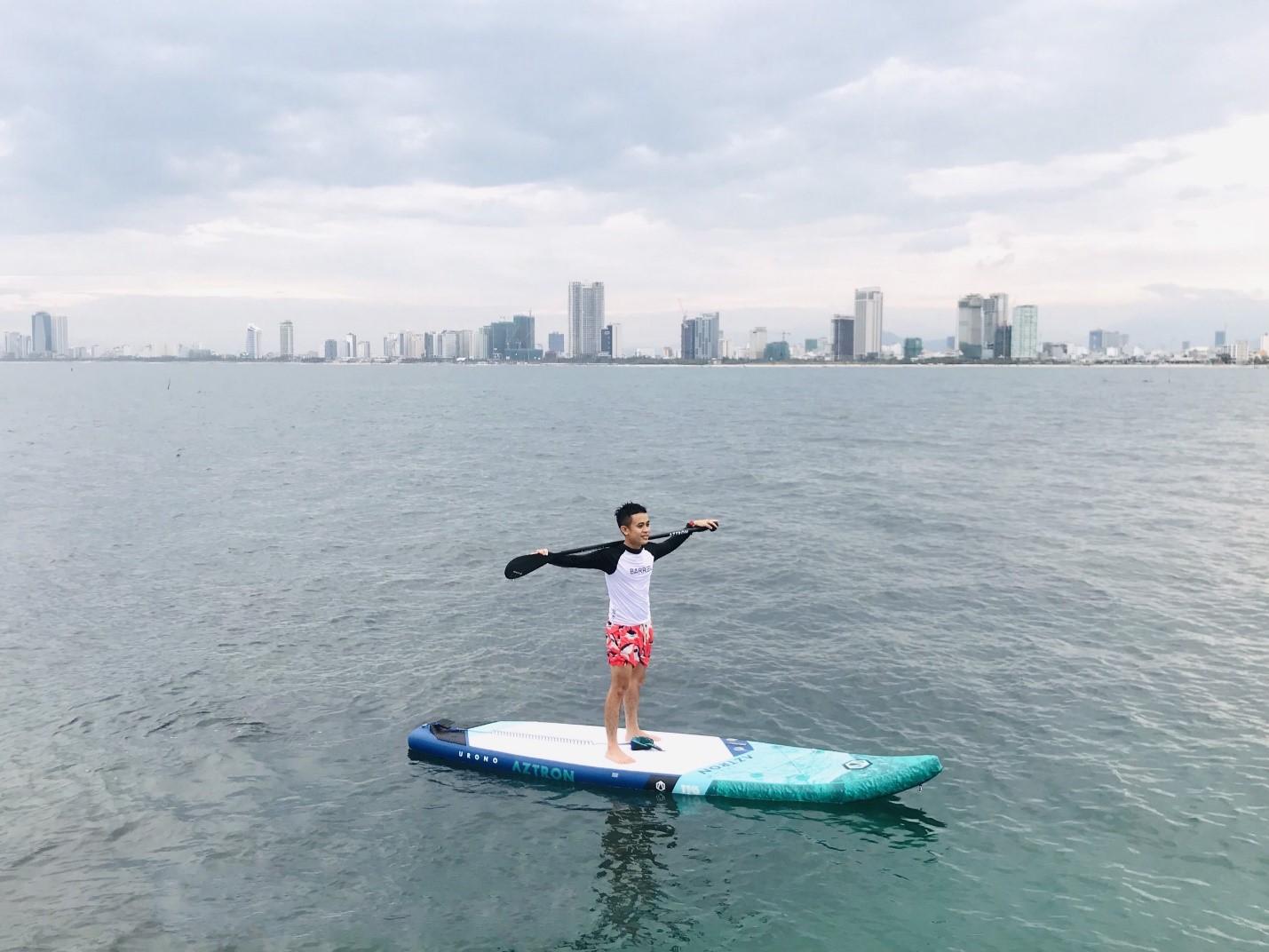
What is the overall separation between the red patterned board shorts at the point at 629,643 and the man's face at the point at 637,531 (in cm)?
132

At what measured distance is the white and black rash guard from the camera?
46.1ft

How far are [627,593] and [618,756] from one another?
2749 mm

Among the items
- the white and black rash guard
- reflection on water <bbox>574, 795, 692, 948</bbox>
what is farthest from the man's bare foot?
the white and black rash guard

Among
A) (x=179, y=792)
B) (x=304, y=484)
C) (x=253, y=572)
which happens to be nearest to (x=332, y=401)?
(x=304, y=484)

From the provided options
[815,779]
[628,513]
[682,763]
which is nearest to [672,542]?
[628,513]

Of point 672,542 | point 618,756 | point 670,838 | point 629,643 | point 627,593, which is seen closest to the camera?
point 670,838

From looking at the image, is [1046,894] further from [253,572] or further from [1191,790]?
[253,572]

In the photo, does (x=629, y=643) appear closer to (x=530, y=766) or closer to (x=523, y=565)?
(x=523, y=565)

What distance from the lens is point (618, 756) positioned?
14977mm

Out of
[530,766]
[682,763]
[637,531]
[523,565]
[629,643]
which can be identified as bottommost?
[530,766]

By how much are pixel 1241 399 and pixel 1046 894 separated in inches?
6324

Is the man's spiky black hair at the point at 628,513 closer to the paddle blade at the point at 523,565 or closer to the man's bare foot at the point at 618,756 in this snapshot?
the paddle blade at the point at 523,565

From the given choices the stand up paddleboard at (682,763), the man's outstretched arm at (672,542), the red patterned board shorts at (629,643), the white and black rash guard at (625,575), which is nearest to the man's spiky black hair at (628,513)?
the white and black rash guard at (625,575)

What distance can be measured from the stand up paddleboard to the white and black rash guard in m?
2.42
